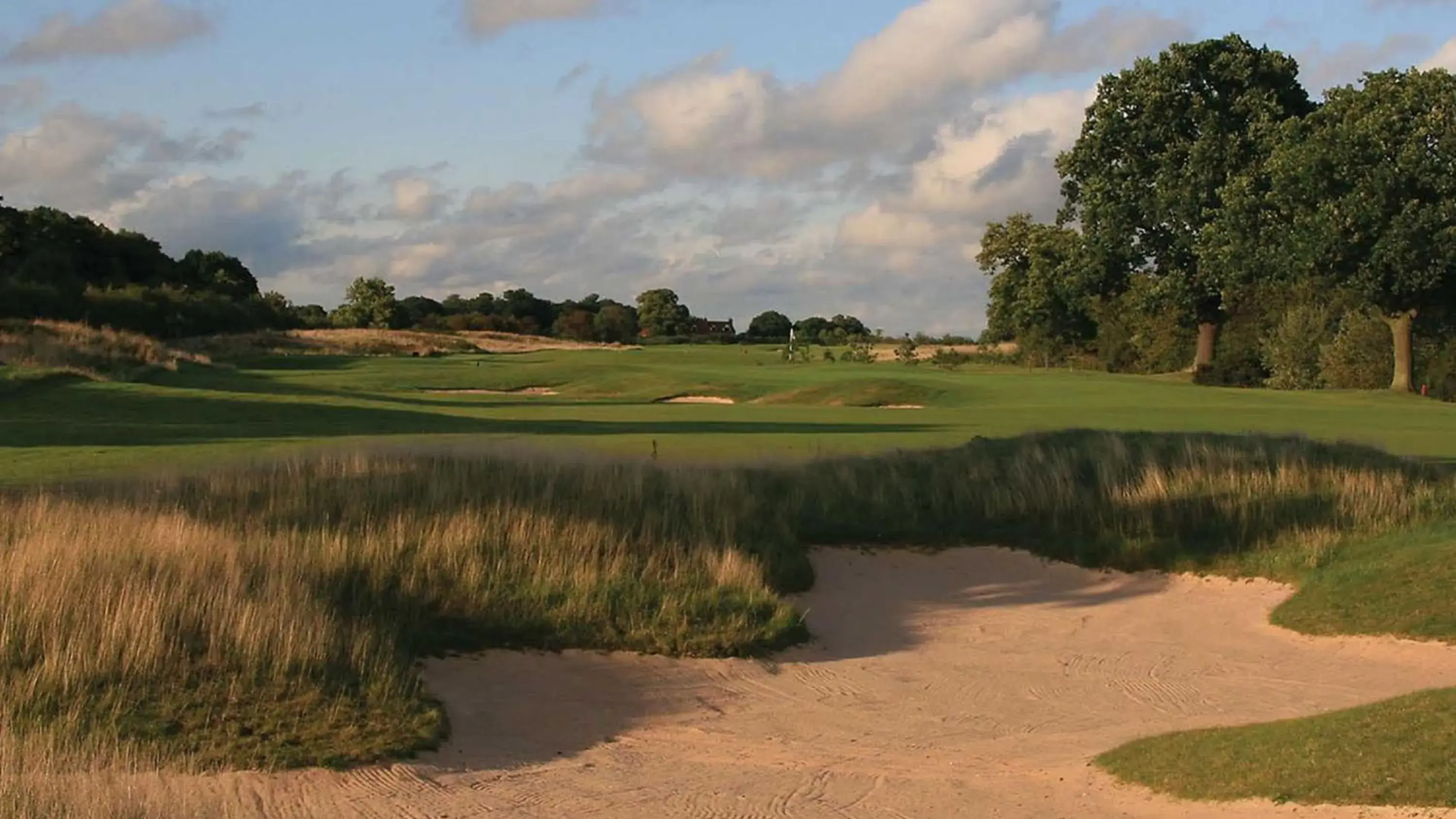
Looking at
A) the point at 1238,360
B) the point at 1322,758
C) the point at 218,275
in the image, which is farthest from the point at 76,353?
the point at 218,275

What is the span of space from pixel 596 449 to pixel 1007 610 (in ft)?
23.5

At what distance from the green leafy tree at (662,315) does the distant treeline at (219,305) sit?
0.10 meters

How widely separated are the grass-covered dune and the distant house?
10427cm

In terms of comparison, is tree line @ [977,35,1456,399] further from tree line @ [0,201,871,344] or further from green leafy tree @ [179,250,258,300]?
green leafy tree @ [179,250,258,300]

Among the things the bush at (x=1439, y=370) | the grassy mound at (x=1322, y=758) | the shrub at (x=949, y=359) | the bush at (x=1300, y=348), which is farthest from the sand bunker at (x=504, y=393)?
the grassy mound at (x=1322, y=758)

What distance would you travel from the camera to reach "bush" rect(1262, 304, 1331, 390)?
5481 centimetres

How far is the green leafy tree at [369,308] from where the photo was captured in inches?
4392

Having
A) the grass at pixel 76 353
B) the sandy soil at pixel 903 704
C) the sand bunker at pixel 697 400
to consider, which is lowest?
the sandy soil at pixel 903 704

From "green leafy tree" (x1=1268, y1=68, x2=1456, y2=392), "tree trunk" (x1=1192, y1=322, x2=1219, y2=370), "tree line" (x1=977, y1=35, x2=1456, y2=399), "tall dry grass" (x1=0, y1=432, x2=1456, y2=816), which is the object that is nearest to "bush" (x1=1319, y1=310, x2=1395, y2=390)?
"tree line" (x1=977, y1=35, x2=1456, y2=399)

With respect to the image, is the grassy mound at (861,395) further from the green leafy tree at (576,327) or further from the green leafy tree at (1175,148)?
the green leafy tree at (576,327)

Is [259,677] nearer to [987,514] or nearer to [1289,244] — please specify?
[987,514]

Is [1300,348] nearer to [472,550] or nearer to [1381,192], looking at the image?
[1381,192]

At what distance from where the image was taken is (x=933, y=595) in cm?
1509

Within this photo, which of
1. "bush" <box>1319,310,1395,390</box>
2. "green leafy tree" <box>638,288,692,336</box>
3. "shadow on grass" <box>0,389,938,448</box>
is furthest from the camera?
"green leafy tree" <box>638,288,692,336</box>
